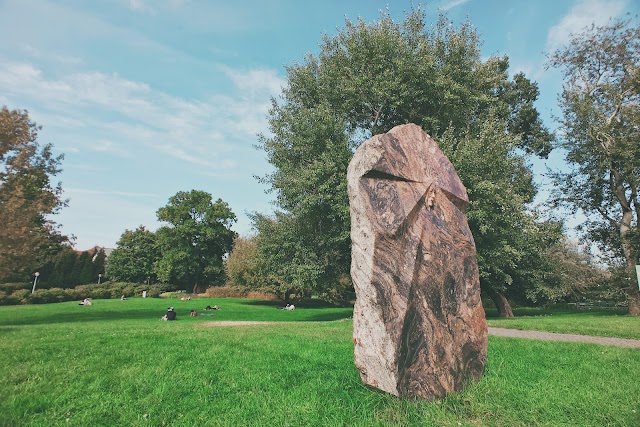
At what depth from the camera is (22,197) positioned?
61.8 feet

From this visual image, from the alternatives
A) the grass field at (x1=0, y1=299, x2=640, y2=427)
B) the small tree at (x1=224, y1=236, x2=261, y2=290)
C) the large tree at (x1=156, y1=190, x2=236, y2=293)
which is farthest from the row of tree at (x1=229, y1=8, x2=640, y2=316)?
the large tree at (x1=156, y1=190, x2=236, y2=293)

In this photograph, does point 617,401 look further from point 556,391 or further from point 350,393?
point 350,393

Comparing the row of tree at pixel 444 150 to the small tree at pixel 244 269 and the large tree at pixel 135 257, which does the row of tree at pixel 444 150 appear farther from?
the large tree at pixel 135 257

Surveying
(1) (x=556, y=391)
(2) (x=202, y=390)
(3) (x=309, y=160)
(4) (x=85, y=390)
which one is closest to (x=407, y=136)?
(1) (x=556, y=391)

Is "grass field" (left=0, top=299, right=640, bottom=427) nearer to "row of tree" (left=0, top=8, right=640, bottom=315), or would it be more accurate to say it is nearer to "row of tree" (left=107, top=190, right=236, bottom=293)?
"row of tree" (left=0, top=8, right=640, bottom=315)

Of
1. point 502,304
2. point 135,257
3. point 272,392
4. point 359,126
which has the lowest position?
point 272,392

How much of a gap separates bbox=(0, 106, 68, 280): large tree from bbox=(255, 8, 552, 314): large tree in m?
11.4

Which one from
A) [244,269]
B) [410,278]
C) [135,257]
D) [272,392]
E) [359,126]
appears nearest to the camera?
[410,278]

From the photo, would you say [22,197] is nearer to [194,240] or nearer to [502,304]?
[502,304]

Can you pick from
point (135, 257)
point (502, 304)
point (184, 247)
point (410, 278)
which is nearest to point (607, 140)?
point (502, 304)

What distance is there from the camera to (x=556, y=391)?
220 inches

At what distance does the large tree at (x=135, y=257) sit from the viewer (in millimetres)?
66750

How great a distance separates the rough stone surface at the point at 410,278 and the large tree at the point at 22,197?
1880cm

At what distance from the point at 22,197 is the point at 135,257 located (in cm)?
5353
